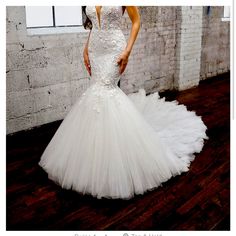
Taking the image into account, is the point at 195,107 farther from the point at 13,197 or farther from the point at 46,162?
the point at 13,197

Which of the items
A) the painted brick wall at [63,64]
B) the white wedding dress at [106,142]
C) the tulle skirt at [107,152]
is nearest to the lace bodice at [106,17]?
the white wedding dress at [106,142]

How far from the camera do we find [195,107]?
409 cm

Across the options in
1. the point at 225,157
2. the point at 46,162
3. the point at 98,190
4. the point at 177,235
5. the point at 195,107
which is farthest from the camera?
the point at 195,107

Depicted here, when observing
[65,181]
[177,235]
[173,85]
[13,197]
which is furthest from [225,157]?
[173,85]

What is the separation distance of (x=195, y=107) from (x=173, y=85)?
1.08 m

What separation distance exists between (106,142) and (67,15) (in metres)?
2.15

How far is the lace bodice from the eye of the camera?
82.1 inches

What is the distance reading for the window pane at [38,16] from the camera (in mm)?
3322

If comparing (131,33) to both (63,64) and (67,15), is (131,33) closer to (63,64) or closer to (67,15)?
(63,64)

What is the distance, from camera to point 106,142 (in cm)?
207

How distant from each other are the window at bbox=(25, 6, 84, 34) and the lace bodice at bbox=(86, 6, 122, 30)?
136 centimetres

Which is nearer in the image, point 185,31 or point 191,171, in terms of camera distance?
point 191,171

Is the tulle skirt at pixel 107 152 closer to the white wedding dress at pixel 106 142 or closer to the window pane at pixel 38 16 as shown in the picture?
the white wedding dress at pixel 106 142

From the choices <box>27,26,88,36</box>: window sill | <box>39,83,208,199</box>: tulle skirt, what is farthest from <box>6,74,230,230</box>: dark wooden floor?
<box>27,26,88,36</box>: window sill
